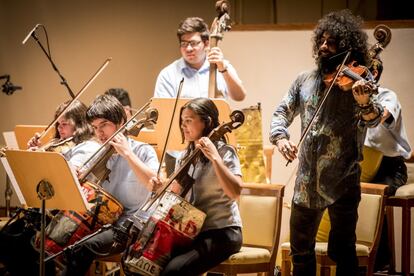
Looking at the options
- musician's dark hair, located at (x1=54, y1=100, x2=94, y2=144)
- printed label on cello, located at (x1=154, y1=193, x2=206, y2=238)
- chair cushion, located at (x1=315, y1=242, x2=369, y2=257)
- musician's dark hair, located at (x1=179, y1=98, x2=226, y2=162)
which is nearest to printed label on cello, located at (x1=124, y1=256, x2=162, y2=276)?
printed label on cello, located at (x1=154, y1=193, x2=206, y2=238)

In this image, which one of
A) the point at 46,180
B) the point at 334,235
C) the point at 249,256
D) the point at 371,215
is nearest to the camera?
the point at 334,235

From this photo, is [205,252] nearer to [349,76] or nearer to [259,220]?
[259,220]

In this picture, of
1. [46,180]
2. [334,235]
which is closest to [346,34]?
[334,235]

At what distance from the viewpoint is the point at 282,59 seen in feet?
15.5

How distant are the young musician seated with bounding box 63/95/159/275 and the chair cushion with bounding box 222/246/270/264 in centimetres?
50

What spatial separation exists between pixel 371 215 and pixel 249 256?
2.23 feet

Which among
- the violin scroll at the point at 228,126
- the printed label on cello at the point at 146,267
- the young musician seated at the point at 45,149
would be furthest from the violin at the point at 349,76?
the young musician seated at the point at 45,149

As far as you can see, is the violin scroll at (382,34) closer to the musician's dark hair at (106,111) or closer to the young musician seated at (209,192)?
the young musician seated at (209,192)

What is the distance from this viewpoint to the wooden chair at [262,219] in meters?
3.25

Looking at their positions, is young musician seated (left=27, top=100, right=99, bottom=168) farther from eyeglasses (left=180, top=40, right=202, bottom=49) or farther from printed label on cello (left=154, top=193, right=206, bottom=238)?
printed label on cello (left=154, top=193, right=206, bottom=238)

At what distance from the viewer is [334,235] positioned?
282 centimetres

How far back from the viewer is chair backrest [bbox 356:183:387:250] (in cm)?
340

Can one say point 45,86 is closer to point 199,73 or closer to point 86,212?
point 199,73

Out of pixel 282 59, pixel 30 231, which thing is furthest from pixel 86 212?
pixel 282 59
